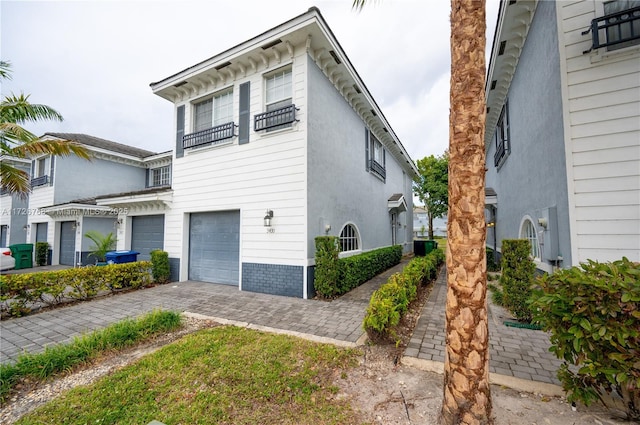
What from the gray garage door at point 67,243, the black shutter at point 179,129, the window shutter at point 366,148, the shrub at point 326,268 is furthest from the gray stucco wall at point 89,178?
the shrub at point 326,268

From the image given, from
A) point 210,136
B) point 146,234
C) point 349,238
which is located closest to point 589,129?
point 349,238

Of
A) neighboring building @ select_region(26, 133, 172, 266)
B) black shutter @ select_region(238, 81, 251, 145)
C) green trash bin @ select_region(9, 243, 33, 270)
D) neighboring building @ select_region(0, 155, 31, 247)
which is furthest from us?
neighboring building @ select_region(0, 155, 31, 247)

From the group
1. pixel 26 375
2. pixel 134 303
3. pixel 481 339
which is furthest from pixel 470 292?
pixel 134 303

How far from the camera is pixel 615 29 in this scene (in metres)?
3.76

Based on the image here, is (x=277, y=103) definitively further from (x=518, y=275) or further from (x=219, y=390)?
(x=518, y=275)

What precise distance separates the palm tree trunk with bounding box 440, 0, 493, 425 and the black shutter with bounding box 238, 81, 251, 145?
654 cm

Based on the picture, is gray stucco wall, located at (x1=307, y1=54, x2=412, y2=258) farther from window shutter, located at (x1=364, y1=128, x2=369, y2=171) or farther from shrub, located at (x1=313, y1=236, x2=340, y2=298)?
shrub, located at (x1=313, y1=236, x2=340, y2=298)

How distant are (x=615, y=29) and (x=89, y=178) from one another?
2005cm

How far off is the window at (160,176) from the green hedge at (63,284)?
7.72 metres

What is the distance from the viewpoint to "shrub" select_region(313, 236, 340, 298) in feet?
21.2

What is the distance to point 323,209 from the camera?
7.47 meters

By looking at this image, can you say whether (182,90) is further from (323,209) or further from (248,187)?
(323,209)

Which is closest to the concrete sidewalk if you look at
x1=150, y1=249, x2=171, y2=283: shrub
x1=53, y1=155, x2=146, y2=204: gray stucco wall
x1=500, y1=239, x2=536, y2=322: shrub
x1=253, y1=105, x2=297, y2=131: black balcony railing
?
x1=500, y1=239, x2=536, y2=322: shrub

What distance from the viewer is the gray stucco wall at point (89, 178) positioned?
1298 centimetres
